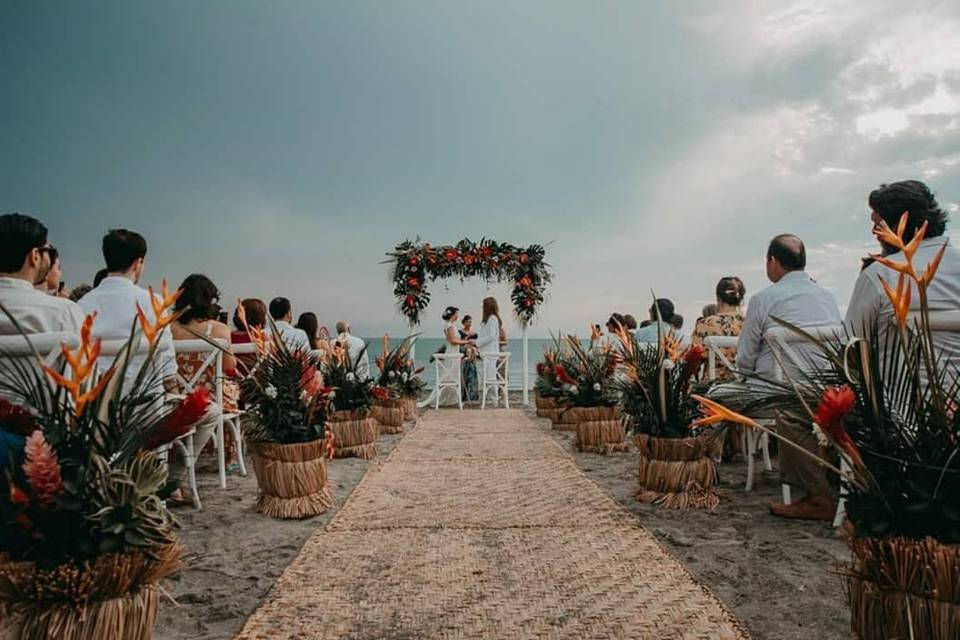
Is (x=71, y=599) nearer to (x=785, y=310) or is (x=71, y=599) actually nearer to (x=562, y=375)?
(x=785, y=310)

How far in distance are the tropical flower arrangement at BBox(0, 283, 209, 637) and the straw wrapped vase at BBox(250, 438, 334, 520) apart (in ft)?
5.55

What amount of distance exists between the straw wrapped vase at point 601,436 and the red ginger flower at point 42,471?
4.18m

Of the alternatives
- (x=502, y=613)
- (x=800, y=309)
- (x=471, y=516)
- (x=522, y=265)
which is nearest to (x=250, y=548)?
(x=471, y=516)

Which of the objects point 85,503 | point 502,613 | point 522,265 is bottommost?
point 502,613

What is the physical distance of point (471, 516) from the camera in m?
2.97

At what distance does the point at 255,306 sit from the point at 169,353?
1.64m

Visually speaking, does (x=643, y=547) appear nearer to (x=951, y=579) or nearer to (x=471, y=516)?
(x=471, y=516)

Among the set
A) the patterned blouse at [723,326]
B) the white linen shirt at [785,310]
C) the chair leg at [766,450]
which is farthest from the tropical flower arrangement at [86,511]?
the patterned blouse at [723,326]

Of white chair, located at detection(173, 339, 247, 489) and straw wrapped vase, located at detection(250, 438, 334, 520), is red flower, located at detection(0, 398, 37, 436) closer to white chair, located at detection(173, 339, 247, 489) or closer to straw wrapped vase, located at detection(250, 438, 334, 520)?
straw wrapped vase, located at detection(250, 438, 334, 520)

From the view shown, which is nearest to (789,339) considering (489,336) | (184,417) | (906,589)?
(906,589)

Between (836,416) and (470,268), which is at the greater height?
(470,268)

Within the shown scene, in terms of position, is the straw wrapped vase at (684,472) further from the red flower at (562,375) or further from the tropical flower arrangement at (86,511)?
the tropical flower arrangement at (86,511)

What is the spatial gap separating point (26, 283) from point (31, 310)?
123 millimetres

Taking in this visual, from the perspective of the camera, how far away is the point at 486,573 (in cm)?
220
